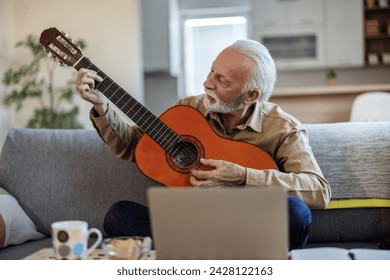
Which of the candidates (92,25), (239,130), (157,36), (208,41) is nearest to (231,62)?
(239,130)

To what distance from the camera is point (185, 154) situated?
5.02 ft

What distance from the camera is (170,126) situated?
154 cm

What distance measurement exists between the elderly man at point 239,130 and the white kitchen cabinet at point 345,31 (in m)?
4.39

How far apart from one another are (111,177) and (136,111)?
1.21 ft

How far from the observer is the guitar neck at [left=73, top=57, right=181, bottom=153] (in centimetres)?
153

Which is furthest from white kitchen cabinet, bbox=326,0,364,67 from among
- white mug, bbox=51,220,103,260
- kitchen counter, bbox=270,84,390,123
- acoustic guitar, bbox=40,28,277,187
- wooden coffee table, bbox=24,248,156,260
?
white mug, bbox=51,220,103,260

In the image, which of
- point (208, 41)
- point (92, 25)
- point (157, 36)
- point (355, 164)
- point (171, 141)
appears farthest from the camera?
point (208, 41)

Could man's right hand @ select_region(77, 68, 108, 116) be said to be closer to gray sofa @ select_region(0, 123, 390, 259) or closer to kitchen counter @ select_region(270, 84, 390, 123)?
gray sofa @ select_region(0, 123, 390, 259)

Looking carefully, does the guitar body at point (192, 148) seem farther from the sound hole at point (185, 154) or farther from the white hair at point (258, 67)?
the white hair at point (258, 67)

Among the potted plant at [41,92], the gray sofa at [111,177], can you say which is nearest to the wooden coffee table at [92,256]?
the gray sofa at [111,177]

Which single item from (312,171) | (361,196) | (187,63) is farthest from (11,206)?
(187,63)

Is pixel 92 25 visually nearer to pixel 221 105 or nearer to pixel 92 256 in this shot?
pixel 221 105

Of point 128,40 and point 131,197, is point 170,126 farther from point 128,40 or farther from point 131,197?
point 128,40

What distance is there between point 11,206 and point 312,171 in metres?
0.90
